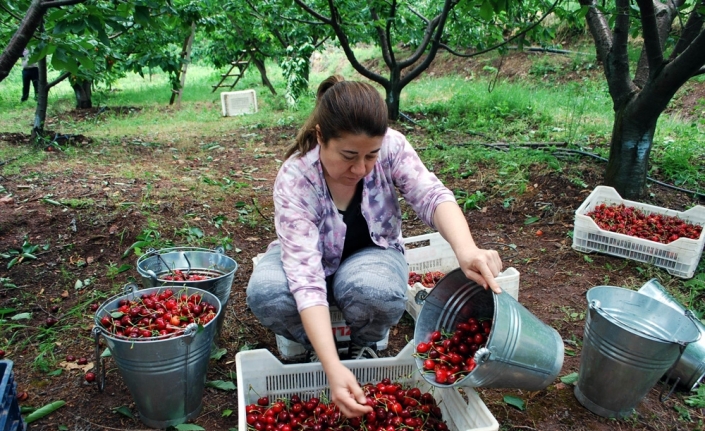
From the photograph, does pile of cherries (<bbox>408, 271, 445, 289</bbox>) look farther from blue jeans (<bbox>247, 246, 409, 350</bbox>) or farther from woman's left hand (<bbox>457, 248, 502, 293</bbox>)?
woman's left hand (<bbox>457, 248, 502, 293</bbox>)

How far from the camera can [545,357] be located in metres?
1.66

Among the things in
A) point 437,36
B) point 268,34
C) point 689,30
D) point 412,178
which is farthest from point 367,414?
point 268,34

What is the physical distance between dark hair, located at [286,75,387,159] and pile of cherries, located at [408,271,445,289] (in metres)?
1.29

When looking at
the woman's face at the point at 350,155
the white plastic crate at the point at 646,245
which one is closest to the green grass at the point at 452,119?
the white plastic crate at the point at 646,245

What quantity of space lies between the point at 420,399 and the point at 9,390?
4.59 feet

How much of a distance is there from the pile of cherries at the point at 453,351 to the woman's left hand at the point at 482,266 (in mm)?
188

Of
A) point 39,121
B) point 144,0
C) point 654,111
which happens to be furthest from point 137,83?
point 654,111

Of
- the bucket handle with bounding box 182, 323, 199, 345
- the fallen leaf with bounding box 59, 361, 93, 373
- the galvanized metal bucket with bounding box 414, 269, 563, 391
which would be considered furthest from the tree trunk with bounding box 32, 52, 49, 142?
the galvanized metal bucket with bounding box 414, 269, 563, 391

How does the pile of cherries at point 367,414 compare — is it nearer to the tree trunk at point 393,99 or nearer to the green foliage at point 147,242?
the green foliage at point 147,242

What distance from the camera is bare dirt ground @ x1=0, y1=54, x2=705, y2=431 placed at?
6.79 ft

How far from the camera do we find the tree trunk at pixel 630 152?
12.6ft

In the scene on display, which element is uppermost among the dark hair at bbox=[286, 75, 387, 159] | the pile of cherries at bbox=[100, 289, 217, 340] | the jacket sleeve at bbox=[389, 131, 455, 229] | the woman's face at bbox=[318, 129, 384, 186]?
the dark hair at bbox=[286, 75, 387, 159]

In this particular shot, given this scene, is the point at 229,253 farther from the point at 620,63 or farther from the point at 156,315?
the point at 620,63

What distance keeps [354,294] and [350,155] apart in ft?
1.82
